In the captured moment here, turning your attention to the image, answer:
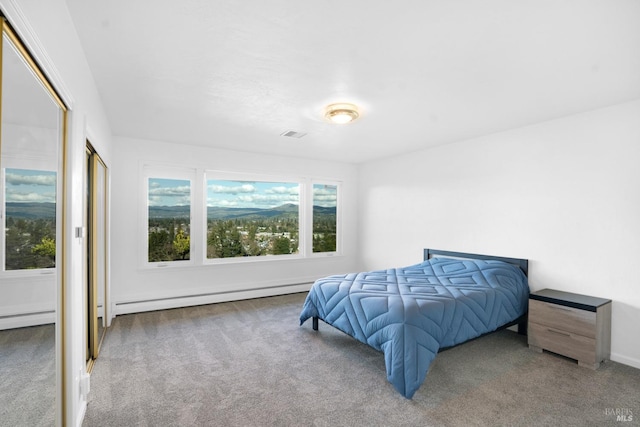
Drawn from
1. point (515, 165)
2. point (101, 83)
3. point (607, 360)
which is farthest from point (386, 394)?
point (101, 83)

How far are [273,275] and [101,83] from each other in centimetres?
375

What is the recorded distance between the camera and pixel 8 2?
1.05m

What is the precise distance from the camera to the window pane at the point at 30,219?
3.73 feet

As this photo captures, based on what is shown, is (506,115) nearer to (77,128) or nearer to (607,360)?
(607,360)

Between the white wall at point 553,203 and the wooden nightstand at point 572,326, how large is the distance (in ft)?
0.70

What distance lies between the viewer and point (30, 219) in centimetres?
136

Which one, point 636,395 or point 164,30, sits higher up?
point 164,30

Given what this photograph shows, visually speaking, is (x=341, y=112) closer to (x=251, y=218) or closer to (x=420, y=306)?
(x=420, y=306)

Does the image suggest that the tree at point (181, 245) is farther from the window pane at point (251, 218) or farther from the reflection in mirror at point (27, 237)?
the reflection in mirror at point (27, 237)

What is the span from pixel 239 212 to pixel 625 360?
5.08m

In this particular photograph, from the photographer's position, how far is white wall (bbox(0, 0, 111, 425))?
4.46 feet

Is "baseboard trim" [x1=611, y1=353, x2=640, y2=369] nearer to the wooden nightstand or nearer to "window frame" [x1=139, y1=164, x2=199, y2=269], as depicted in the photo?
the wooden nightstand

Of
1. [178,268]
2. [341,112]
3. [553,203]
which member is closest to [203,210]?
[178,268]

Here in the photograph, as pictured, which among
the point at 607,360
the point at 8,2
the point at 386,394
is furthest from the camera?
the point at 607,360
